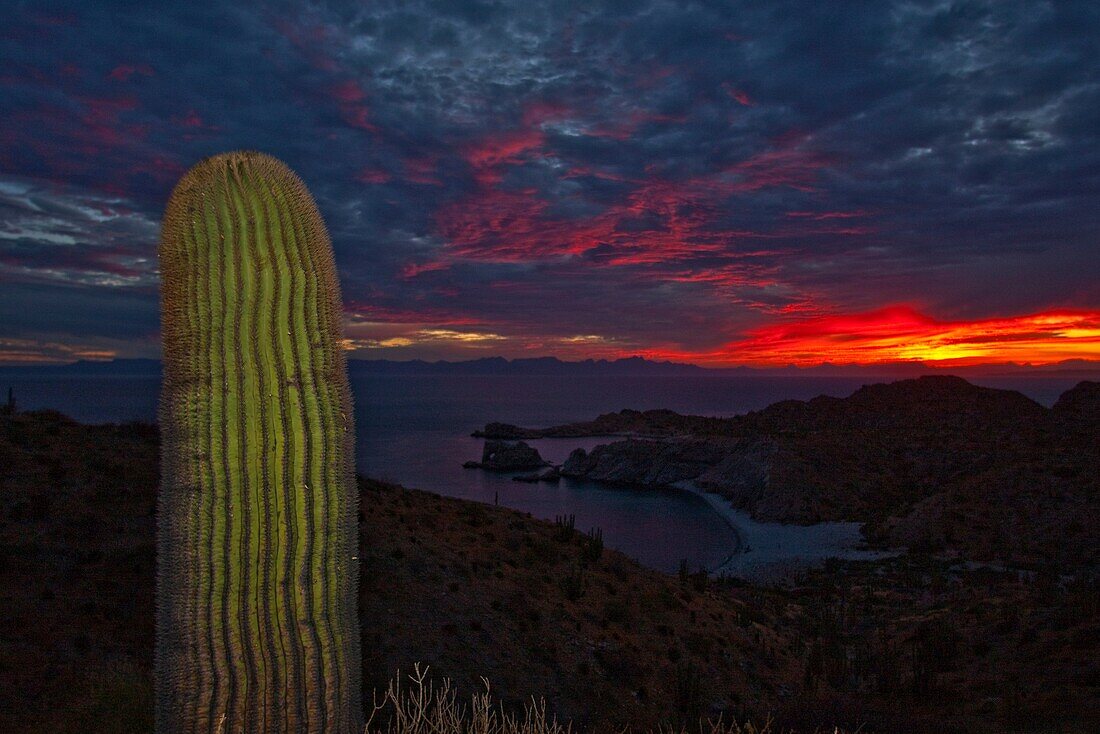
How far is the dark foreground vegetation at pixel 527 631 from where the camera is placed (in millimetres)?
10523

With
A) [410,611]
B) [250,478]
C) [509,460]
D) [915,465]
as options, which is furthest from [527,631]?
[509,460]

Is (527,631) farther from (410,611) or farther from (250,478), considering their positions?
(250,478)

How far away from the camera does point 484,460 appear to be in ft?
257

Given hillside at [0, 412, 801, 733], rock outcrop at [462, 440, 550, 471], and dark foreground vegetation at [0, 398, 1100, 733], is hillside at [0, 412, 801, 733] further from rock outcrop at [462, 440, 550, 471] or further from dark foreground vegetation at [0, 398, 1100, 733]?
rock outcrop at [462, 440, 550, 471]

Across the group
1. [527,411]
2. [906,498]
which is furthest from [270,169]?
[527,411]

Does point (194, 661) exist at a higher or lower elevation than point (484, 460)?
higher

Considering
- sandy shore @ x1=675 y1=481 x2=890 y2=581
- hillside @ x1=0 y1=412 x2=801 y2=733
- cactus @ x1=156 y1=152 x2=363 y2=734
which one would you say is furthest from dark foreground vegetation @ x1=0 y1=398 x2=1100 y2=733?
sandy shore @ x1=675 y1=481 x2=890 y2=581

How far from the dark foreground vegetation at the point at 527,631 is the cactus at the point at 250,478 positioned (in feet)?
15.6

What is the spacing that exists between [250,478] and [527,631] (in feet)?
41.1

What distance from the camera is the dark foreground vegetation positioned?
10523 mm

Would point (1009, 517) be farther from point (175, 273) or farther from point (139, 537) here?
point (175, 273)

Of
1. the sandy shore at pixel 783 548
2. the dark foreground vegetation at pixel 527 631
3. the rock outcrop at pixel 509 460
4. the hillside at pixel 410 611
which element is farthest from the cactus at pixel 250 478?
the rock outcrop at pixel 509 460

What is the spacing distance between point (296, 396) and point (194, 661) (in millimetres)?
1600

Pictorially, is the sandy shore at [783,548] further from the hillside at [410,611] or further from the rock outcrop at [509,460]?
the rock outcrop at [509,460]
